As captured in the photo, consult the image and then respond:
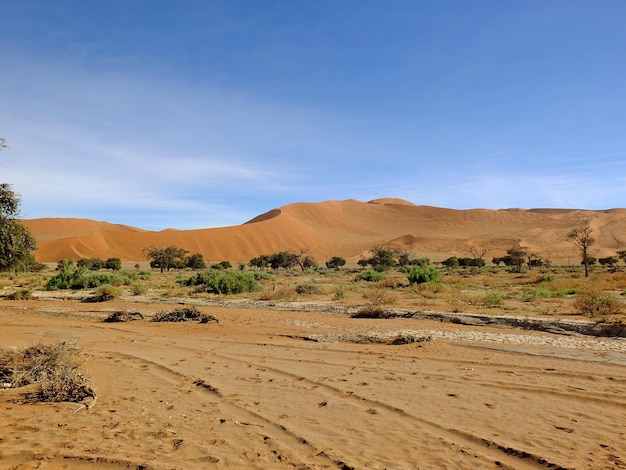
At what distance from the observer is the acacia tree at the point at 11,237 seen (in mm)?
10328

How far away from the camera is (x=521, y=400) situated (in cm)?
610

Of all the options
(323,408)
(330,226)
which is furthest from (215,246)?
(323,408)

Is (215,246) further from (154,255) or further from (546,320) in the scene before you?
(546,320)

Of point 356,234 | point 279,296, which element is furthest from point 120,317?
point 356,234

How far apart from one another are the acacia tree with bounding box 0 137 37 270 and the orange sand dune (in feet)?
230

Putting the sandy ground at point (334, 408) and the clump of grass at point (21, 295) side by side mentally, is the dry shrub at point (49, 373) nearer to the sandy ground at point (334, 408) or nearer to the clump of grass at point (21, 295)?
the sandy ground at point (334, 408)

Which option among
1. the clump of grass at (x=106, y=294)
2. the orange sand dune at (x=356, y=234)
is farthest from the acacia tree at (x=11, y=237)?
the orange sand dune at (x=356, y=234)

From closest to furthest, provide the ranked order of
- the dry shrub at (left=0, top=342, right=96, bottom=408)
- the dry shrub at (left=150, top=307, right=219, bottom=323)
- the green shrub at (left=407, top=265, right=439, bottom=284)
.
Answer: the dry shrub at (left=0, top=342, right=96, bottom=408), the dry shrub at (left=150, top=307, right=219, bottom=323), the green shrub at (left=407, top=265, right=439, bottom=284)

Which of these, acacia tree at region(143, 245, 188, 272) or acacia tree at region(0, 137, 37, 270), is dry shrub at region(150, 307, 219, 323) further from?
acacia tree at region(143, 245, 188, 272)

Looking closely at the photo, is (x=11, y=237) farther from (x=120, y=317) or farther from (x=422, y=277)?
(x=422, y=277)

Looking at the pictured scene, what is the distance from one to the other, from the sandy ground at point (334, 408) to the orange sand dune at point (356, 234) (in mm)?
70738

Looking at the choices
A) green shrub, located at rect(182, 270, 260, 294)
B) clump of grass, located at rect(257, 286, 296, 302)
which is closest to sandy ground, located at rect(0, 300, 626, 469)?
clump of grass, located at rect(257, 286, 296, 302)

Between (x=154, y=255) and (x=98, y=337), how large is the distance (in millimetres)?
43055

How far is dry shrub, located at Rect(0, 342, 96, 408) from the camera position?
5.70 meters
